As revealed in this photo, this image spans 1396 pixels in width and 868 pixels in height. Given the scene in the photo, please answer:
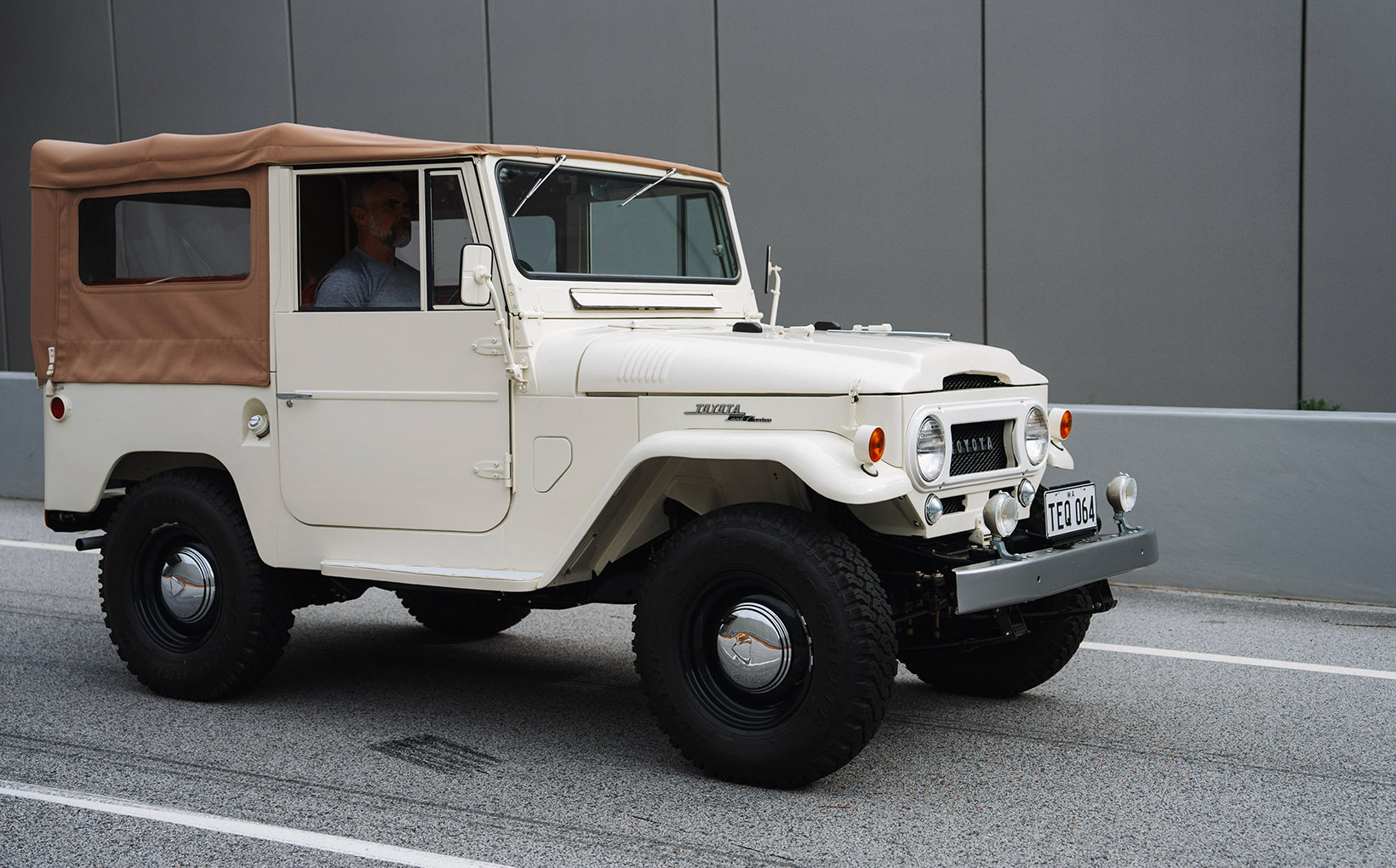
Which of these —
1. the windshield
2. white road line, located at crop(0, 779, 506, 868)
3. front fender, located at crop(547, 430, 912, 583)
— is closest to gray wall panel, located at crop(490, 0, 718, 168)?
the windshield

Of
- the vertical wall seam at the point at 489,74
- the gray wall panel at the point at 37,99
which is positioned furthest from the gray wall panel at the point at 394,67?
the gray wall panel at the point at 37,99

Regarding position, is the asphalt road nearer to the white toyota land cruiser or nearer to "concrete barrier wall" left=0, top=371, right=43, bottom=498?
the white toyota land cruiser

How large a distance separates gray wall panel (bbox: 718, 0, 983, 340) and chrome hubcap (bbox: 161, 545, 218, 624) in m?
6.47

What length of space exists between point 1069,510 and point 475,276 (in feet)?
7.93

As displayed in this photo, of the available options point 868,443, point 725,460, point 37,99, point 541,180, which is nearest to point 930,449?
point 868,443

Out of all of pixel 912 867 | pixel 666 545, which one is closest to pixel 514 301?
pixel 666 545

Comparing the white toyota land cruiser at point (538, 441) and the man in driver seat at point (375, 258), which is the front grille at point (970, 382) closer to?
the white toyota land cruiser at point (538, 441)

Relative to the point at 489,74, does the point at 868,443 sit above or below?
below

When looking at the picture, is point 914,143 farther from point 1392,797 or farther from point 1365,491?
point 1392,797

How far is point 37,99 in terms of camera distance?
1587 cm

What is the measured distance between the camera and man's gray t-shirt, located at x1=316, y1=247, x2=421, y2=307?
527 centimetres

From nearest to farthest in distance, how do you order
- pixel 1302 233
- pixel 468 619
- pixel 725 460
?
pixel 725 460
pixel 468 619
pixel 1302 233

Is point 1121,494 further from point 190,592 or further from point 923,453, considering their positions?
point 190,592

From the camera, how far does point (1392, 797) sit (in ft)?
14.4
